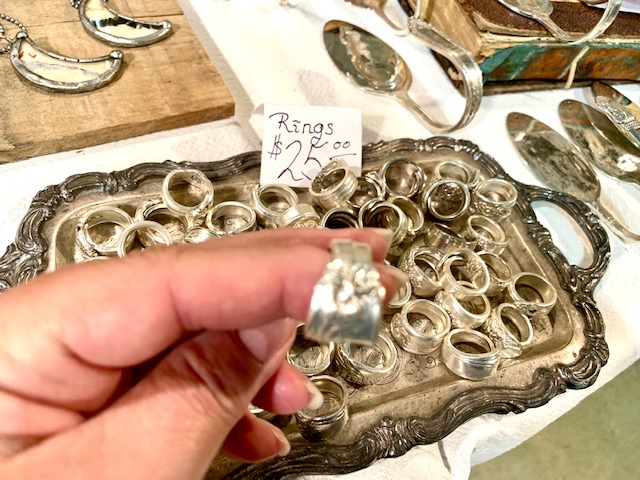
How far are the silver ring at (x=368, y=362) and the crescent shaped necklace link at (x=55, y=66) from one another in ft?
1.83

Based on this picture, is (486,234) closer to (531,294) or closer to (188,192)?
(531,294)

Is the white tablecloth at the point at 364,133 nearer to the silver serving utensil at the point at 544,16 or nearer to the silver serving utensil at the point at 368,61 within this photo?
the silver serving utensil at the point at 368,61

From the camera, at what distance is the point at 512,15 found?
0.88 meters

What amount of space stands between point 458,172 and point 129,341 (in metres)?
0.62

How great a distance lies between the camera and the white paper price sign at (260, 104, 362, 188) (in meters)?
0.73

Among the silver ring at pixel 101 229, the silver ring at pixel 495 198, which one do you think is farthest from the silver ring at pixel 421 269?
the silver ring at pixel 101 229

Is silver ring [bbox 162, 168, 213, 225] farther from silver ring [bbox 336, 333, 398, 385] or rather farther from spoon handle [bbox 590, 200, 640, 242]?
spoon handle [bbox 590, 200, 640, 242]

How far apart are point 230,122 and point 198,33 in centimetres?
24

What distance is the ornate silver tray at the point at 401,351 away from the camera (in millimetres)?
556

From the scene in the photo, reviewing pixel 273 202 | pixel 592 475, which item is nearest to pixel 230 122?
pixel 273 202

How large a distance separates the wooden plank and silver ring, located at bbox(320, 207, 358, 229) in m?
0.29

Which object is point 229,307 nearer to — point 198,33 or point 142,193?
point 142,193

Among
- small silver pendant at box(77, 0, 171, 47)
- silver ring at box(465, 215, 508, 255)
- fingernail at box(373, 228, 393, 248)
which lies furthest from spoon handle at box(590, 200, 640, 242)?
small silver pendant at box(77, 0, 171, 47)

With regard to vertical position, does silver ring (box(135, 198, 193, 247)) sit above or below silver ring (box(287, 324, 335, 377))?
above
